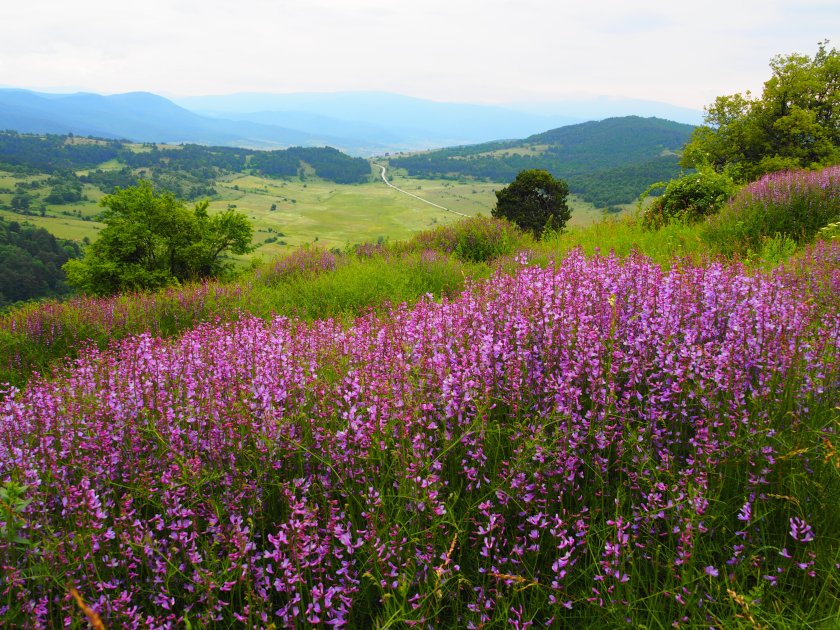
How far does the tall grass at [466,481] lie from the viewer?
207 centimetres

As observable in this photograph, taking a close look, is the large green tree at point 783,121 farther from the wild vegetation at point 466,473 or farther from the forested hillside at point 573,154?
the forested hillside at point 573,154

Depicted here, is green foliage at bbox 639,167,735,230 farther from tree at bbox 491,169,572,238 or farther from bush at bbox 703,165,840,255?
tree at bbox 491,169,572,238

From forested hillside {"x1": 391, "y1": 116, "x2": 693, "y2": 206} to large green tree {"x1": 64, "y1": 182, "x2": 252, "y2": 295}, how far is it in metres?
83.4

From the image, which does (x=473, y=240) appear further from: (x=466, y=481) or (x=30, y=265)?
(x=30, y=265)

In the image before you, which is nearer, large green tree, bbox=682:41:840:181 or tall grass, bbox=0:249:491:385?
tall grass, bbox=0:249:491:385

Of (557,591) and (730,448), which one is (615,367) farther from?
(557,591)

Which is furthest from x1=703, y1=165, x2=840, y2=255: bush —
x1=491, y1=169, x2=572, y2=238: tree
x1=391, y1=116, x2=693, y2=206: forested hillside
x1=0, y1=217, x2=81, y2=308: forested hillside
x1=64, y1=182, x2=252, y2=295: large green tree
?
x1=391, y1=116, x2=693, y2=206: forested hillside

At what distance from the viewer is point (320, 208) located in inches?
4291

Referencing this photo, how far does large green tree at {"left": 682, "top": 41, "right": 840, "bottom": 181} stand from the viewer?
1092 inches

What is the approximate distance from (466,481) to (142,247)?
20.5m

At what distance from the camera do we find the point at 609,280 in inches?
159

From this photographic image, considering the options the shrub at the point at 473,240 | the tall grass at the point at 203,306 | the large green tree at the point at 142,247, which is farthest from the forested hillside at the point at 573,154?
the tall grass at the point at 203,306

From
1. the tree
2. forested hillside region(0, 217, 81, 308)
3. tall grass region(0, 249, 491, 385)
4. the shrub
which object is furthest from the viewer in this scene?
forested hillside region(0, 217, 81, 308)

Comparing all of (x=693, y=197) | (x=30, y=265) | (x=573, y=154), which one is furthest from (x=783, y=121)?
(x=573, y=154)
